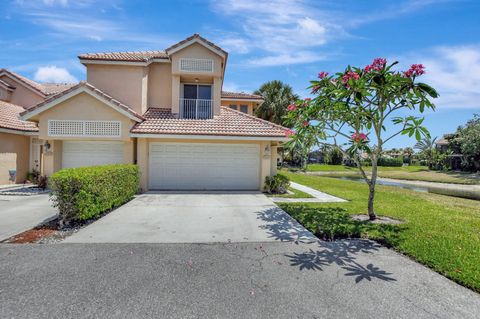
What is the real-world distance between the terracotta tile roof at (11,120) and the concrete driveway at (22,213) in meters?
5.10

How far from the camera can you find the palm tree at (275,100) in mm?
32062

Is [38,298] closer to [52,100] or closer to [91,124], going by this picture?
[91,124]

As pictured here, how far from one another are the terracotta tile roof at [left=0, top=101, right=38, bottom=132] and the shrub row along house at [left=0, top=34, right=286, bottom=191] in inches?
2.3

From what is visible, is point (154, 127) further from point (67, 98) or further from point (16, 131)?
point (16, 131)

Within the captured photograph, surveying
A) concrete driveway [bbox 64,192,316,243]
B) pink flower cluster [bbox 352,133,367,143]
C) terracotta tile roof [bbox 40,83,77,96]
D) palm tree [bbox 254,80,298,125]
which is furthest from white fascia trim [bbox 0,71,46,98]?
palm tree [bbox 254,80,298,125]

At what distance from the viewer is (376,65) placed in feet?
22.3

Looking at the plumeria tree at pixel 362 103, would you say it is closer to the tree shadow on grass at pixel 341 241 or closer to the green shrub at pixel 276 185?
the tree shadow on grass at pixel 341 241

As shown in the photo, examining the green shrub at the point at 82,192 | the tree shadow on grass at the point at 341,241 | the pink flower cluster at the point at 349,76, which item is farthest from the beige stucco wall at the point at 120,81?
the pink flower cluster at the point at 349,76

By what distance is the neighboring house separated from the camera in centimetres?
1382

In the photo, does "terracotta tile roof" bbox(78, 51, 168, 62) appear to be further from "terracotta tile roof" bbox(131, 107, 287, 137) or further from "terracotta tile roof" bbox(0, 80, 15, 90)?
"terracotta tile roof" bbox(0, 80, 15, 90)

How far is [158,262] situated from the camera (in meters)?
4.70

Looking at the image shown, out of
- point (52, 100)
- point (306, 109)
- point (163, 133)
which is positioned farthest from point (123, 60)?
point (306, 109)

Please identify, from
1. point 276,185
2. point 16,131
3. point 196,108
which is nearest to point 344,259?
point 276,185

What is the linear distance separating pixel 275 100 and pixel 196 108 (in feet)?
63.6
